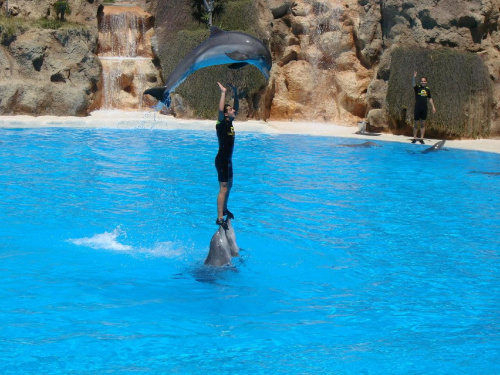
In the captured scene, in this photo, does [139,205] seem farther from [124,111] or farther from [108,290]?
[124,111]

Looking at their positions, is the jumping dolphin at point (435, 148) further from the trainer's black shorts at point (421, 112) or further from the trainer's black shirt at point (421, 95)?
the trainer's black shirt at point (421, 95)

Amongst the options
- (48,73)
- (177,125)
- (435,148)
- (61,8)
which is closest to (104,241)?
(435,148)

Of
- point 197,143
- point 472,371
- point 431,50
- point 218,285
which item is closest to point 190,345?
point 218,285

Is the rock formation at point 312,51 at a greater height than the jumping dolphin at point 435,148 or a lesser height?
greater

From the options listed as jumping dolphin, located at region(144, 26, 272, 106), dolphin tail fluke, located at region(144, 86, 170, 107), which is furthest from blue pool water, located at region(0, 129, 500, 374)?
jumping dolphin, located at region(144, 26, 272, 106)

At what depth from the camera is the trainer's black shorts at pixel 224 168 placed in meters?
6.76

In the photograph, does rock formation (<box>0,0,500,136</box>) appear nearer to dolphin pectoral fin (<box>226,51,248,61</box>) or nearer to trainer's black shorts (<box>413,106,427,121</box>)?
trainer's black shorts (<box>413,106,427,121</box>)

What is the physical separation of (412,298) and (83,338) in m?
2.84

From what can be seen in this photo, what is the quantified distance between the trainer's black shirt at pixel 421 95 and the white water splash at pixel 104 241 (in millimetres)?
9727

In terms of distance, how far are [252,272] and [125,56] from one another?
52.3 ft

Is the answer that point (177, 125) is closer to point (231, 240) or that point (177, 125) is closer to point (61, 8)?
point (61, 8)

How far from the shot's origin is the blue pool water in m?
5.06

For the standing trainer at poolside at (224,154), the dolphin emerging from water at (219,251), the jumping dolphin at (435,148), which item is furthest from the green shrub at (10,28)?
the dolphin emerging from water at (219,251)

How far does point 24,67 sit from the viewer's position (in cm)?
1923
